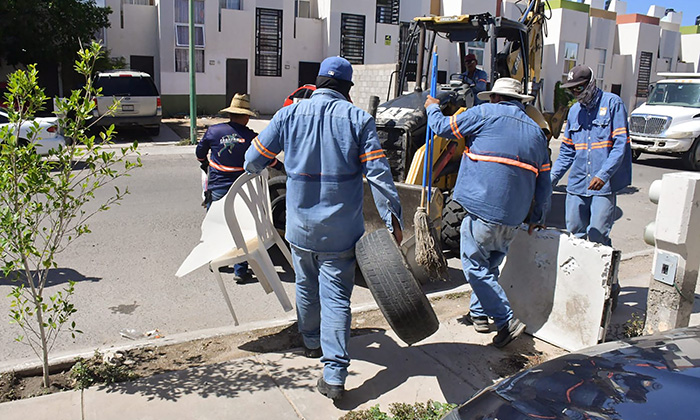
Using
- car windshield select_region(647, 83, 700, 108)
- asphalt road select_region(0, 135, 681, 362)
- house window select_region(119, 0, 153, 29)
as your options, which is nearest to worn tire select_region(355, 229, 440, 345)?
asphalt road select_region(0, 135, 681, 362)

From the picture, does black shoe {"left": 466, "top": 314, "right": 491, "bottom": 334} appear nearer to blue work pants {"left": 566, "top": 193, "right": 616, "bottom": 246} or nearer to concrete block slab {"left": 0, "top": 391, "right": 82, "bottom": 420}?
blue work pants {"left": 566, "top": 193, "right": 616, "bottom": 246}

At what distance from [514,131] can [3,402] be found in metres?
3.72

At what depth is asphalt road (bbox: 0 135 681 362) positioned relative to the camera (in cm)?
493

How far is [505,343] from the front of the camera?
444 cm

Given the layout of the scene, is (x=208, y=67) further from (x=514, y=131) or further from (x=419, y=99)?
(x=514, y=131)

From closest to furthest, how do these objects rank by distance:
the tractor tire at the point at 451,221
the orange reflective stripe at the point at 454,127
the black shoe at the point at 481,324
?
the orange reflective stripe at the point at 454,127
the black shoe at the point at 481,324
the tractor tire at the point at 451,221

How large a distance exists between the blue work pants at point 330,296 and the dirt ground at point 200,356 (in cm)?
68

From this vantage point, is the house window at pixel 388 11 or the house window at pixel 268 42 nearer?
the house window at pixel 268 42

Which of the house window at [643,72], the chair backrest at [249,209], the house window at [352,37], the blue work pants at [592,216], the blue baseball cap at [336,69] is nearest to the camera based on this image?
the blue baseball cap at [336,69]

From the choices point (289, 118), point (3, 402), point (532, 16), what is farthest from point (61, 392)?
point (532, 16)

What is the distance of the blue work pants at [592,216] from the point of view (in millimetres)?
5234

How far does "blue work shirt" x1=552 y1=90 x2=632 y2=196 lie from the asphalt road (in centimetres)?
162

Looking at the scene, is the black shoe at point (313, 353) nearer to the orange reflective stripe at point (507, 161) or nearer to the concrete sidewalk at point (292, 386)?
the concrete sidewalk at point (292, 386)

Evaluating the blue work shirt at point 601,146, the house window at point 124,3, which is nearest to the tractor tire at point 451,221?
the blue work shirt at point 601,146
